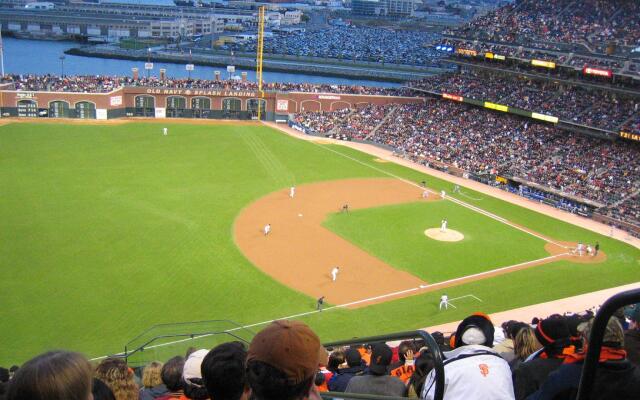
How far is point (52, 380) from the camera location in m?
3.61

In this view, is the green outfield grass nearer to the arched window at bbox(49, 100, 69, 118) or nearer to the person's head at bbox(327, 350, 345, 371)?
the person's head at bbox(327, 350, 345, 371)

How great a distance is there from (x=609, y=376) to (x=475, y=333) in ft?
5.28

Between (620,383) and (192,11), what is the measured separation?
202 meters

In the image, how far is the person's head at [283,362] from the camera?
3.77m

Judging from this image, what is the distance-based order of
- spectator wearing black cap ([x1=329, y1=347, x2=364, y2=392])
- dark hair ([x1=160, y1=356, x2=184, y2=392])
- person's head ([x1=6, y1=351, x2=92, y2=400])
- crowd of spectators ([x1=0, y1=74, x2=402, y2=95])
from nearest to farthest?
person's head ([x1=6, y1=351, x2=92, y2=400]) < dark hair ([x1=160, y1=356, x2=184, y2=392]) < spectator wearing black cap ([x1=329, y1=347, x2=364, y2=392]) < crowd of spectators ([x1=0, y1=74, x2=402, y2=95])

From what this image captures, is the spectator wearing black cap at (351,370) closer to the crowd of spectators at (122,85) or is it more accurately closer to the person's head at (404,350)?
the person's head at (404,350)

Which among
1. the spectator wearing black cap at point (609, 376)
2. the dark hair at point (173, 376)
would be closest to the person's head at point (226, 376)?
the spectator wearing black cap at point (609, 376)

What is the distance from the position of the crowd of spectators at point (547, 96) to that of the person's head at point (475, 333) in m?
47.7

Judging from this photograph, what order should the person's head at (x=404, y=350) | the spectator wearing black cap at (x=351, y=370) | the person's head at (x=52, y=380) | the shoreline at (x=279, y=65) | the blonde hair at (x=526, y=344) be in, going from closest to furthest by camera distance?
the person's head at (x=52, y=380), the blonde hair at (x=526, y=344), the spectator wearing black cap at (x=351, y=370), the person's head at (x=404, y=350), the shoreline at (x=279, y=65)

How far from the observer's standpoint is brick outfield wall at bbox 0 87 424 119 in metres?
61.8

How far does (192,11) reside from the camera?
192625mm

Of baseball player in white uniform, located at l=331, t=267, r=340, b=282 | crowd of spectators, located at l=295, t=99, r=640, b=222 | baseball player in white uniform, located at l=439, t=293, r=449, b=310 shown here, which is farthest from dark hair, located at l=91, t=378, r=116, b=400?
crowd of spectators, located at l=295, t=99, r=640, b=222

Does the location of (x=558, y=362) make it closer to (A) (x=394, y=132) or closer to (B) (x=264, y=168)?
(B) (x=264, y=168)

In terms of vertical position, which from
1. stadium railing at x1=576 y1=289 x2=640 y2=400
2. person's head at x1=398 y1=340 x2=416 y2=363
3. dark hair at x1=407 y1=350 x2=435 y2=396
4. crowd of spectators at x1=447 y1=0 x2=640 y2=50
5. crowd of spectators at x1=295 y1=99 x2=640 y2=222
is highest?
crowd of spectators at x1=447 y1=0 x2=640 y2=50
